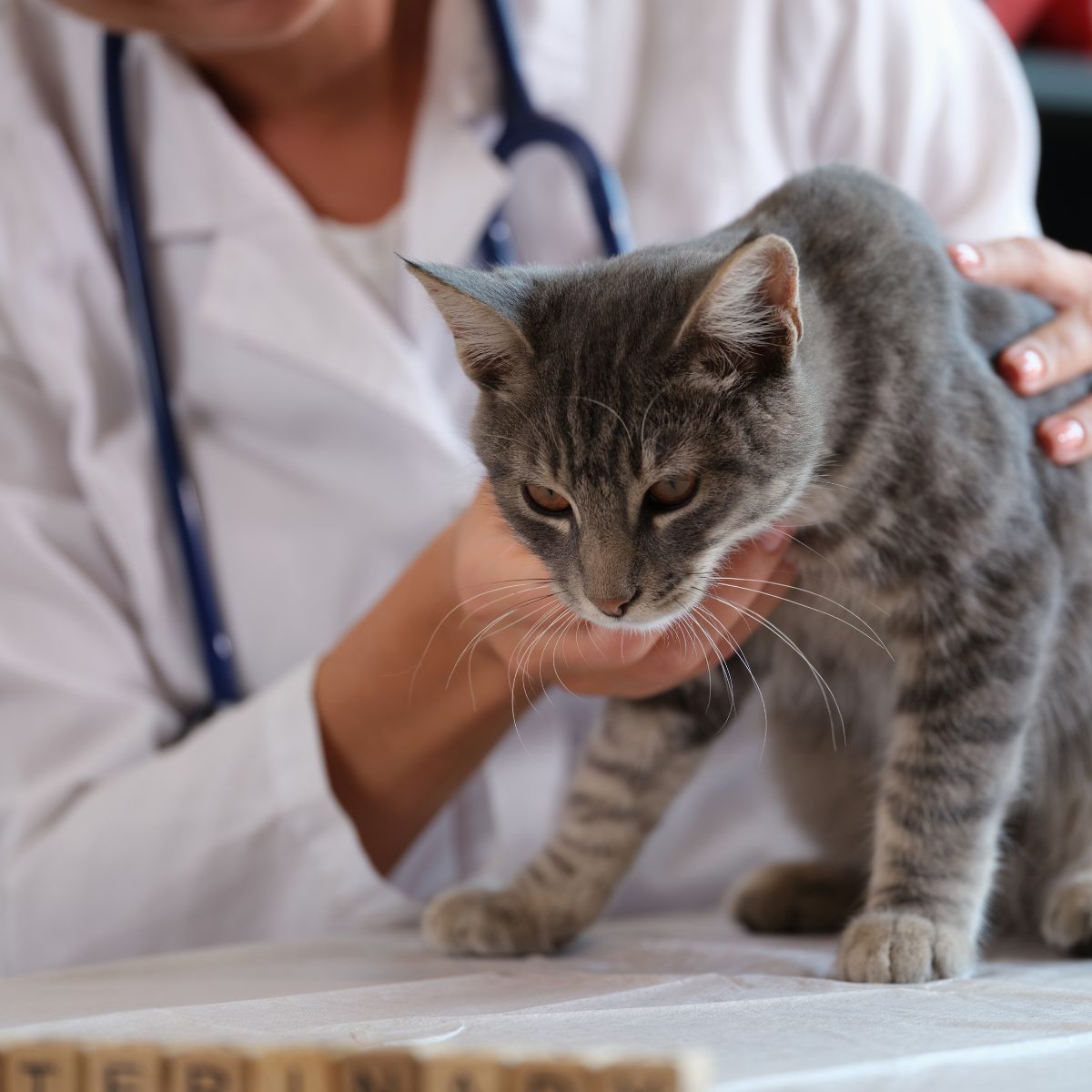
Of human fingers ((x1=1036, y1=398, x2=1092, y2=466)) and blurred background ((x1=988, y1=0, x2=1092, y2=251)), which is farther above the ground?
human fingers ((x1=1036, y1=398, x2=1092, y2=466))

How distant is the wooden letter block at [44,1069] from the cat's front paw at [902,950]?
1.57 feet

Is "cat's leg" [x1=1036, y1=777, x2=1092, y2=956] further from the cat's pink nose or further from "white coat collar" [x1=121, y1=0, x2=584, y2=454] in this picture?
"white coat collar" [x1=121, y1=0, x2=584, y2=454]

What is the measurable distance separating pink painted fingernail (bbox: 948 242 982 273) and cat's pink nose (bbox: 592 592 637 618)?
0.37 meters

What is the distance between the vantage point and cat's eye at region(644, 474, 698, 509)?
737 mm

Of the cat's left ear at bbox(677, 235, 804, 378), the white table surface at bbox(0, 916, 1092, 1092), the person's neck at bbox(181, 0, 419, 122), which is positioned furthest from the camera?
the person's neck at bbox(181, 0, 419, 122)

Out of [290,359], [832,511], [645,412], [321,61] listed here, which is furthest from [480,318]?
[321,61]

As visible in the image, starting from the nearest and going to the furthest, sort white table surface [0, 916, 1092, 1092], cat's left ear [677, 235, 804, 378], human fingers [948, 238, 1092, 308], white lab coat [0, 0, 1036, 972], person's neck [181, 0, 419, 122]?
1. white table surface [0, 916, 1092, 1092]
2. cat's left ear [677, 235, 804, 378]
3. human fingers [948, 238, 1092, 308]
4. white lab coat [0, 0, 1036, 972]
5. person's neck [181, 0, 419, 122]

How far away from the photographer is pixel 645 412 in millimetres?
722

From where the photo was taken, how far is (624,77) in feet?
3.89

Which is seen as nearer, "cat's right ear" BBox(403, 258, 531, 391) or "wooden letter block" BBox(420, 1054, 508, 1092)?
"wooden letter block" BBox(420, 1054, 508, 1092)

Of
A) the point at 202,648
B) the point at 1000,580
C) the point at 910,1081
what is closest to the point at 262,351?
the point at 202,648

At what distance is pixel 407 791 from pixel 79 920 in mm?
293

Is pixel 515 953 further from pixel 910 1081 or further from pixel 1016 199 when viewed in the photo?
pixel 1016 199

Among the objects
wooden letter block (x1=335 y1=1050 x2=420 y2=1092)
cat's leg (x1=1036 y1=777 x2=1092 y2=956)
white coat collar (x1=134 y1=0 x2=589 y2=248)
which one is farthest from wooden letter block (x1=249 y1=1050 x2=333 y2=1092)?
white coat collar (x1=134 y1=0 x2=589 y2=248)
